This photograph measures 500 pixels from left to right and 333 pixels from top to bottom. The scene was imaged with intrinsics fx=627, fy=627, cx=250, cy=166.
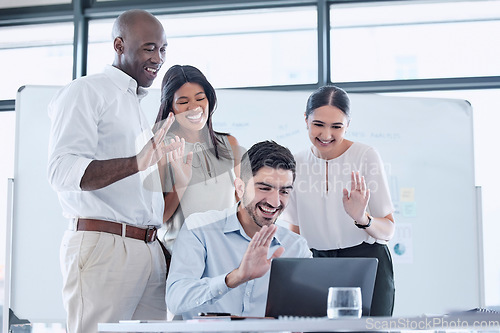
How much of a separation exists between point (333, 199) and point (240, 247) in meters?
0.93

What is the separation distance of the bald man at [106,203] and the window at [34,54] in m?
2.21

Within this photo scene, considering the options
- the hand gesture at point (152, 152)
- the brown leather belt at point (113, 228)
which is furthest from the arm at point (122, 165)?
the brown leather belt at point (113, 228)

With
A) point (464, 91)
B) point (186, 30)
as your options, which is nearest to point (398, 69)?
point (464, 91)

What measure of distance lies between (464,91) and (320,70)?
959mm

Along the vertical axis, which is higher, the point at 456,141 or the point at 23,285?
the point at 456,141

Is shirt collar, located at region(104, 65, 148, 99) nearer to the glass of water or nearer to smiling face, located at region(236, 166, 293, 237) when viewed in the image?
smiling face, located at region(236, 166, 293, 237)

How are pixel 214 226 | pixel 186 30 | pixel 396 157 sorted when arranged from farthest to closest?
pixel 186 30, pixel 396 157, pixel 214 226

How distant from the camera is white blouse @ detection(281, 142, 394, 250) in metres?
3.03

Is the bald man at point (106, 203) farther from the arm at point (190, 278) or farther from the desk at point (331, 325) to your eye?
the desk at point (331, 325)

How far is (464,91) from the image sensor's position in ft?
13.6

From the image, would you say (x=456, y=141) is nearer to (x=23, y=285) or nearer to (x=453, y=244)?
(x=453, y=244)

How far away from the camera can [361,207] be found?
298cm

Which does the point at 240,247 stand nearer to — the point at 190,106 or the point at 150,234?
the point at 150,234

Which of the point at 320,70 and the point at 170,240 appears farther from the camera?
the point at 320,70
